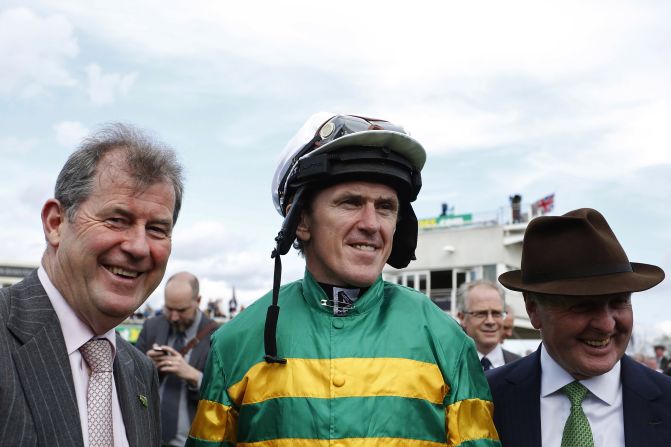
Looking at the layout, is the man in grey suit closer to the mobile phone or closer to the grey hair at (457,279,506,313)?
the mobile phone

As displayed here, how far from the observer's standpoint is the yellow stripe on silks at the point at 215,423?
291 cm

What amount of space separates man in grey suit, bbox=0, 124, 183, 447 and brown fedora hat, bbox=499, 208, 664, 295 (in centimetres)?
143

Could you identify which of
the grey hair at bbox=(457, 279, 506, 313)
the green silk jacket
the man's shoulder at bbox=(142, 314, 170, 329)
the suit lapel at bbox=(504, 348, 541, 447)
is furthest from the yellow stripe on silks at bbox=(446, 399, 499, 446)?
the man's shoulder at bbox=(142, 314, 170, 329)

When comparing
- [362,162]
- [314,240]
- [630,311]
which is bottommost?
[630,311]

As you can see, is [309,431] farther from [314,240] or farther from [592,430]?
[592,430]

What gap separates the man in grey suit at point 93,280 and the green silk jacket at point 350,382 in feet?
1.32

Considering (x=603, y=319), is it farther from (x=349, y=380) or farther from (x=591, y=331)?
(x=349, y=380)

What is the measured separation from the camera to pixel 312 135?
3.14 meters

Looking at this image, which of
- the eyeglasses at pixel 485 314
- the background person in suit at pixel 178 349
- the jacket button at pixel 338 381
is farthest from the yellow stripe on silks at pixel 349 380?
the eyeglasses at pixel 485 314

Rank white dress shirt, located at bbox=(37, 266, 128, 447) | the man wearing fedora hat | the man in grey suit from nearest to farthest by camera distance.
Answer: the man in grey suit < white dress shirt, located at bbox=(37, 266, 128, 447) < the man wearing fedora hat

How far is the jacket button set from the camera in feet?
9.12

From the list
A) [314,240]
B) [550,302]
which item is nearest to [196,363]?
[314,240]

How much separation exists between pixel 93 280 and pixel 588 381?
1.84 metres

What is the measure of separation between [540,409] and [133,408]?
1528 mm
